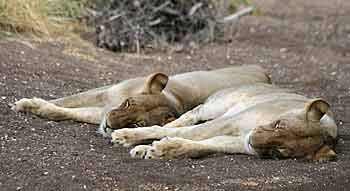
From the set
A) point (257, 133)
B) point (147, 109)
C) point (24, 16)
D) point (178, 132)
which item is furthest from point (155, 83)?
point (24, 16)

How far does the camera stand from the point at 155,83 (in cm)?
522

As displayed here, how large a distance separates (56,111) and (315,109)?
1727 mm

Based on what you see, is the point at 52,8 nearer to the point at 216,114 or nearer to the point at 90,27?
the point at 90,27

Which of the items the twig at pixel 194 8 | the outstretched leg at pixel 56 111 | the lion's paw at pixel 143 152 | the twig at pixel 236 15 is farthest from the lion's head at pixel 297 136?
the twig at pixel 236 15

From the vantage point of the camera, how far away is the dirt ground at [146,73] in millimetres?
4062

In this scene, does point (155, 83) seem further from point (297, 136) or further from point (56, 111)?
point (297, 136)

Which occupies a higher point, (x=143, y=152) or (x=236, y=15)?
(x=143, y=152)

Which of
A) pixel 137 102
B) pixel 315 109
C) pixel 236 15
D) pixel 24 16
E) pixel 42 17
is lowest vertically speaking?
pixel 236 15

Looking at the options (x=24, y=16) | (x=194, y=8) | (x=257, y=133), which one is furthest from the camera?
(x=194, y=8)

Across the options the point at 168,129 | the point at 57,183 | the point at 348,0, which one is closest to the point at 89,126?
the point at 168,129

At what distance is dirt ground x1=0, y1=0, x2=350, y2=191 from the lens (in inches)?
160

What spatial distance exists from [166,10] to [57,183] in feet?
19.1

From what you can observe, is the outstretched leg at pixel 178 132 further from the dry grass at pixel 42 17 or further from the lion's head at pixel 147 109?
the dry grass at pixel 42 17

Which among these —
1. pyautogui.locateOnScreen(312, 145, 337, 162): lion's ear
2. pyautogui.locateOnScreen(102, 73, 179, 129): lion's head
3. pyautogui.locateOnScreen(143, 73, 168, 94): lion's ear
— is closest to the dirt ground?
pyautogui.locateOnScreen(312, 145, 337, 162): lion's ear
